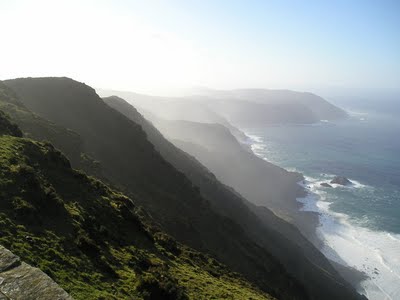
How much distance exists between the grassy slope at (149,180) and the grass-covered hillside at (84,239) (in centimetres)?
1025

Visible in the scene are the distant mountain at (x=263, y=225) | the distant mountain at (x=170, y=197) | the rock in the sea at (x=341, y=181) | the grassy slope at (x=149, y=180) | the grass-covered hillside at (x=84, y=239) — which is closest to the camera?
the grass-covered hillside at (x=84, y=239)

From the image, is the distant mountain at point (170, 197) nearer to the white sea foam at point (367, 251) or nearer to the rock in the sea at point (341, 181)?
the white sea foam at point (367, 251)

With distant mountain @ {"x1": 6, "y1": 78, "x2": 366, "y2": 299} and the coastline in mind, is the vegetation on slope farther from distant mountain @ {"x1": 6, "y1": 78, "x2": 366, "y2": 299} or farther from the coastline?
the coastline

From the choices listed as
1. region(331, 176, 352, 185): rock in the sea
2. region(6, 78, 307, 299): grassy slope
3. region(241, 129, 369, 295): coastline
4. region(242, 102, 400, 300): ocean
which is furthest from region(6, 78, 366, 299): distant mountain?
region(331, 176, 352, 185): rock in the sea

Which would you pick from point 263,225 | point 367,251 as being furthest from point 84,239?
point 367,251

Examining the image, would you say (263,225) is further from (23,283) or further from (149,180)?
(23,283)

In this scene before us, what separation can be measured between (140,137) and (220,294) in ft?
121

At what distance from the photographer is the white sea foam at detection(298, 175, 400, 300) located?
80.3 meters

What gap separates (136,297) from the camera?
53.3 feet

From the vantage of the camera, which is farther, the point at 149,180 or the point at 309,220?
the point at 309,220

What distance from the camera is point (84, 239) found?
18.2 metres

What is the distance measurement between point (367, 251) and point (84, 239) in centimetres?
9432

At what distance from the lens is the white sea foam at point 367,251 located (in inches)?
3162

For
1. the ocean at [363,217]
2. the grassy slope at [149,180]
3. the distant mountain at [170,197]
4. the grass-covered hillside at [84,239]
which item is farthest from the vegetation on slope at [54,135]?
the ocean at [363,217]
